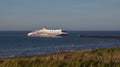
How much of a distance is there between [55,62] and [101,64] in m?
1.11

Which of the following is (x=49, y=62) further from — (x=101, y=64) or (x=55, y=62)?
(x=101, y=64)

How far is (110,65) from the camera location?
33.3ft

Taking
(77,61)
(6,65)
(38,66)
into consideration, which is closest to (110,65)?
(77,61)

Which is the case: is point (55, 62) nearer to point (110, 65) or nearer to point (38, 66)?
point (38, 66)

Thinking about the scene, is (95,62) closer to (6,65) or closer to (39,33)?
(6,65)

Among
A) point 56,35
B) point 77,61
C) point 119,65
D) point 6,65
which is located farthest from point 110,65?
point 56,35

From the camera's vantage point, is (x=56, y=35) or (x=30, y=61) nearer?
(x=30, y=61)

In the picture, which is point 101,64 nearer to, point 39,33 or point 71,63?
point 71,63

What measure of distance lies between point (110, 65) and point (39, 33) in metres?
145

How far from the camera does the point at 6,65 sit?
10.7 m

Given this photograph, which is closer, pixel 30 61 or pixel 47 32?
pixel 30 61

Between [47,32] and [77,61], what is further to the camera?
[47,32]

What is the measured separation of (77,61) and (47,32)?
138252mm

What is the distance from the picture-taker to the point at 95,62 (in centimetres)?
1038
